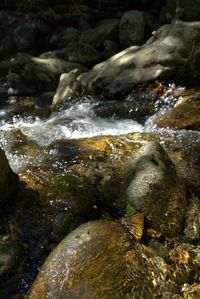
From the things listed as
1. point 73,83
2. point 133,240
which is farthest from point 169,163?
point 73,83

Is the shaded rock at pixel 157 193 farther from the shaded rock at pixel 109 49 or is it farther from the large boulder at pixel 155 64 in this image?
the shaded rock at pixel 109 49

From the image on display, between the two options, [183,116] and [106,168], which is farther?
[183,116]

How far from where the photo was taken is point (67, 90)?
902 cm

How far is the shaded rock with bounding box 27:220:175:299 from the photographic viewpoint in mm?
3330

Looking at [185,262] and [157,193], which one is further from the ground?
[157,193]

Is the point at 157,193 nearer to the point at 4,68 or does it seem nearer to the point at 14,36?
the point at 4,68

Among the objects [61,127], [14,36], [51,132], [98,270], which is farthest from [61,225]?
[14,36]

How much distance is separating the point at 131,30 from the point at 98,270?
941 cm

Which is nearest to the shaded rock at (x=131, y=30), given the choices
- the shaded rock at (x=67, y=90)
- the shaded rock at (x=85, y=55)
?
the shaded rock at (x=85, y=55)

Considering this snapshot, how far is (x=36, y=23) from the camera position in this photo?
13.7m

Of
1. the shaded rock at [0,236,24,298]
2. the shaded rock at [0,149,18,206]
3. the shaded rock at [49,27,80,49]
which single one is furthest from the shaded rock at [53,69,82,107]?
the shaded rock at [0,236,24,298]

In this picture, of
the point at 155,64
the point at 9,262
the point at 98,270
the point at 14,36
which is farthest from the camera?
the point at 14,36

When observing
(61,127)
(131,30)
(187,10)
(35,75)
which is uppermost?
(187,10)

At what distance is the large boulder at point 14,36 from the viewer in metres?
12.9
